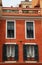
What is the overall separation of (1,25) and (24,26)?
2663 millimetres

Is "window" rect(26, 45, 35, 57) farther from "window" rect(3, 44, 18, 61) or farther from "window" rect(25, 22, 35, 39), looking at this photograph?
"window" rect(3, 44, 18, 61)

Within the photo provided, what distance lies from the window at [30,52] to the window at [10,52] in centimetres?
102

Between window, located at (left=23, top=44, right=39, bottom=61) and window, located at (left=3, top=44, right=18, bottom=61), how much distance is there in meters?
1.02

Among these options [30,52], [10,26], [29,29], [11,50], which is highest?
[10,26]

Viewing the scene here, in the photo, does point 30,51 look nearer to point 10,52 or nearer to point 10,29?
point 10,52

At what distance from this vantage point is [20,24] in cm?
3416

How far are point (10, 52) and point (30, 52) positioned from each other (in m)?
2.29

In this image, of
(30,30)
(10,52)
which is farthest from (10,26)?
(10,52)

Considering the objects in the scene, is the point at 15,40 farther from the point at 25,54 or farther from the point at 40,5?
the point at 40,5

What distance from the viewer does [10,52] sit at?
3350cm

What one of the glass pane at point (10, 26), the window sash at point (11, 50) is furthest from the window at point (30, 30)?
the window sash at point (11, 50)

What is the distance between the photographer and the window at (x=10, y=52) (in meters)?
33.1

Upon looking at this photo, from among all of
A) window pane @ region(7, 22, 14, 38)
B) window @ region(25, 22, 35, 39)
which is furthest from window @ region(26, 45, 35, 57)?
window pane @ region(7, 22, 14, 38)

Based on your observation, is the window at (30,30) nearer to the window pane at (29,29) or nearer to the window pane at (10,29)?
the window pane at (29,29)
